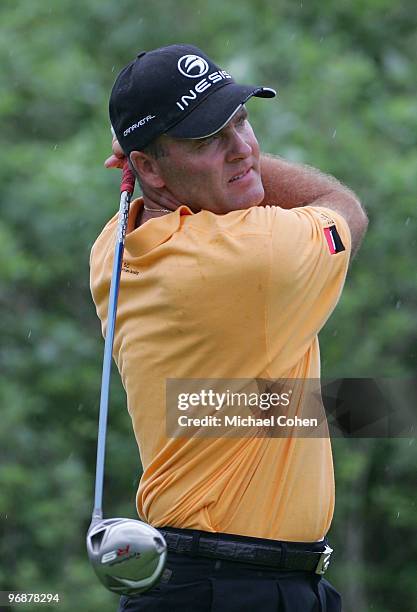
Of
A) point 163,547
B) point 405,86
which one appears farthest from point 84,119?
point 163,547

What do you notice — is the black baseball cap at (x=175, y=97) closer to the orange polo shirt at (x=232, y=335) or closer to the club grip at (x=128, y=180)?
the club grip at (x=128, y=180)

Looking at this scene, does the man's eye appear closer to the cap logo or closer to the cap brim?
the cap brim

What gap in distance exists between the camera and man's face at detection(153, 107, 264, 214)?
330 cm

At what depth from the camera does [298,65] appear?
762 cm

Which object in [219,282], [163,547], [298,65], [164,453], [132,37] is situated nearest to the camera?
[163,547]

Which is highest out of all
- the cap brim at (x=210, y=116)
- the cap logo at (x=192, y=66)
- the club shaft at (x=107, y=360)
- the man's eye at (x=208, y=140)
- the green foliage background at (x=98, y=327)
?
the cap logo at (x=192, y=66)

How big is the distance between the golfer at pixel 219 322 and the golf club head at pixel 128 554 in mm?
372

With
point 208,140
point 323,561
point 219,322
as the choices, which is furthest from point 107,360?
point 323,561

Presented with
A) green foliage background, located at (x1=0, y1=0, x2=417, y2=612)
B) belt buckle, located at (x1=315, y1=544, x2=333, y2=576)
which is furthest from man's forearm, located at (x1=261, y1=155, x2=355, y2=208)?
green foliage background, located at (x1=0, y1=0, x2=417, y2=612)

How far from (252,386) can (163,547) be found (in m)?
0.58

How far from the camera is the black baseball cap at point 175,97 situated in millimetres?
3246

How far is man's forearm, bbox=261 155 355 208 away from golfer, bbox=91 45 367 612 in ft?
0.64

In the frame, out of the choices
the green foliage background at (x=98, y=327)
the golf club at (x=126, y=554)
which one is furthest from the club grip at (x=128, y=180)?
the green foliage background at (x=98, y=327)

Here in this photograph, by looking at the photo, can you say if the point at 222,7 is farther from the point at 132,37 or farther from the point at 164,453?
the point at 164,453
